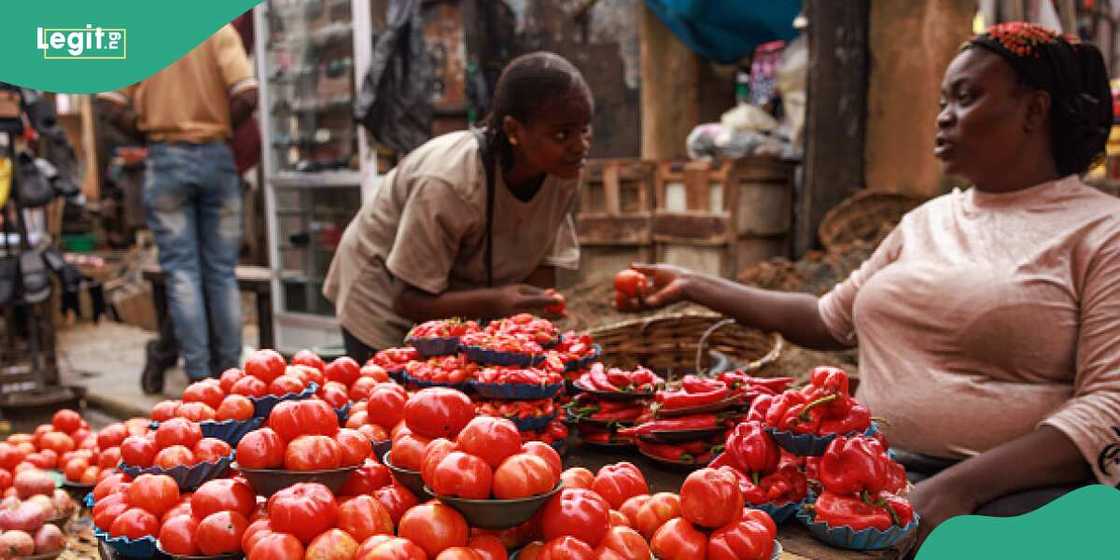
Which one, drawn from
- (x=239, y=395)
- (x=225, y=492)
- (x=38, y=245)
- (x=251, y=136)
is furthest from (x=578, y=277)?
(x=225, y=492)

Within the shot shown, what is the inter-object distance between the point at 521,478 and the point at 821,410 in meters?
0.70

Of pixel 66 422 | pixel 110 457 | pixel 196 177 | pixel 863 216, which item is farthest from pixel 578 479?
pixel 863 216

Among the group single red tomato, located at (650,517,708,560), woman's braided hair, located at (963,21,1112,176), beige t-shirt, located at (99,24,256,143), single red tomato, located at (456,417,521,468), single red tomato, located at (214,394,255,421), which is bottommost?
single red tomato, located at (650,517,708,560)

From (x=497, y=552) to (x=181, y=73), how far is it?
469cm

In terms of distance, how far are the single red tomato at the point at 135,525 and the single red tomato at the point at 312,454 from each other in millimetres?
274

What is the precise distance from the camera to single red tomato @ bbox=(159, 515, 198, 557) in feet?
4.55

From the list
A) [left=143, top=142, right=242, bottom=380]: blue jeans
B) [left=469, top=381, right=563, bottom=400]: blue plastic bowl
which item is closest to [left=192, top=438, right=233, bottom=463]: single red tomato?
[left=469, top=381, right=563, bottom=400]: blue plastic bowl

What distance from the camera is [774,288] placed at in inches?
228

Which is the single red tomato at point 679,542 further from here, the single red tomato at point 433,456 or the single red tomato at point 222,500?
the single red tomato at point 222,500

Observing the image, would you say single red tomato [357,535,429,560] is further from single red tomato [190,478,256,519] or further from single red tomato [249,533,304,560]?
single red tomato [190,478,256,519]

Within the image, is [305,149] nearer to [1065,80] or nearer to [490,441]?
[1065,80]

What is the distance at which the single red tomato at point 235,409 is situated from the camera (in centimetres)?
186

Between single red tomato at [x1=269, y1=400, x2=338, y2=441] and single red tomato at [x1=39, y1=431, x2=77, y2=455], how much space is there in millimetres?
1982

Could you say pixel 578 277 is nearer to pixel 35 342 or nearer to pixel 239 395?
pixel 35 342
